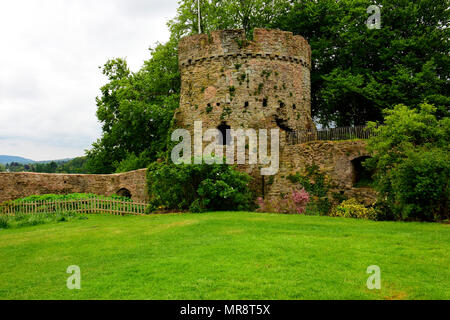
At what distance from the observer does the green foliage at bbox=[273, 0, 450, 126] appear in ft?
69.8

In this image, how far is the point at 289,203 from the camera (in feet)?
58.5

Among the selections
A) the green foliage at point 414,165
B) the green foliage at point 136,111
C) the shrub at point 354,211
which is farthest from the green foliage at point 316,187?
the green foliage at point 136,111

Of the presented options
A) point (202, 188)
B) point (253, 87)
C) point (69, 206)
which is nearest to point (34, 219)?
point (69, 206)

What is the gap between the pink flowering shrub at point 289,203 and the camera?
17.4 meters

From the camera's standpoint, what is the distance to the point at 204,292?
5.43 m

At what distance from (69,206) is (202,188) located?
26.7 feet

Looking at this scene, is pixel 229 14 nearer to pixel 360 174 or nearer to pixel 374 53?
pixel 374 53

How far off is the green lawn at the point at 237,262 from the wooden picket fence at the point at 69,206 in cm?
806

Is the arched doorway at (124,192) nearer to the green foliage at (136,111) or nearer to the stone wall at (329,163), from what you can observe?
the green foliage at (136,111)

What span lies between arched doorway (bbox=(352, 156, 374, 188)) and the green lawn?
18.6 ft

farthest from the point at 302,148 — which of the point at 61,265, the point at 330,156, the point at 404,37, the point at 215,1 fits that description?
the point at 215,1

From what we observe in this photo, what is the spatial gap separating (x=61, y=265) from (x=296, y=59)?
657 inches
